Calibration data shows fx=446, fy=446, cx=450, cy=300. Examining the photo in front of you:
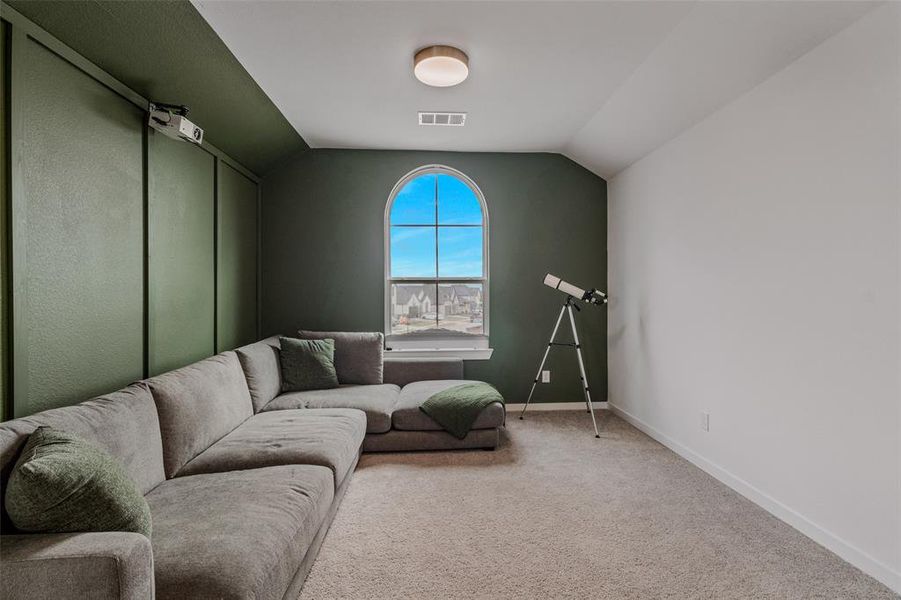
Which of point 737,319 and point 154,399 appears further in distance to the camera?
point 737,319

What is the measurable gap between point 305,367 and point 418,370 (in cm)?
108

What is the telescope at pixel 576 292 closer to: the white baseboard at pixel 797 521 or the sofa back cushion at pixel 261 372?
the white baseboard at pixel 797 521

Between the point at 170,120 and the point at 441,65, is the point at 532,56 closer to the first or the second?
the point at 441,65

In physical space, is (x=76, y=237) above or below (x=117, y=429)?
above

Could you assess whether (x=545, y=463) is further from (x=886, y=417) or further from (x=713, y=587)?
(x=886, y=417)

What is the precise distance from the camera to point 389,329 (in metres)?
4.73

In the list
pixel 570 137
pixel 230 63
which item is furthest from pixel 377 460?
pixel 570 137

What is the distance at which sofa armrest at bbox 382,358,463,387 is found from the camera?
171 inches

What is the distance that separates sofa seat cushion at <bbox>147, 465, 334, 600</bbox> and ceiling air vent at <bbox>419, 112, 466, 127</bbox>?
9.25 feet

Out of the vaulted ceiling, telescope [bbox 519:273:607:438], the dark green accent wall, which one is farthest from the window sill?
the vaulted ceiling

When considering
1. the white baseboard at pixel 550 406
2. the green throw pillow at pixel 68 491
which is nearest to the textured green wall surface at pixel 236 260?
the green throw pillow at pixel 68 491

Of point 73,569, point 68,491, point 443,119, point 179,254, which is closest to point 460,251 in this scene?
point 443,119

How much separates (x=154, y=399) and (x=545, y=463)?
8.21ft

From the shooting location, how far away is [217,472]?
2227mm
